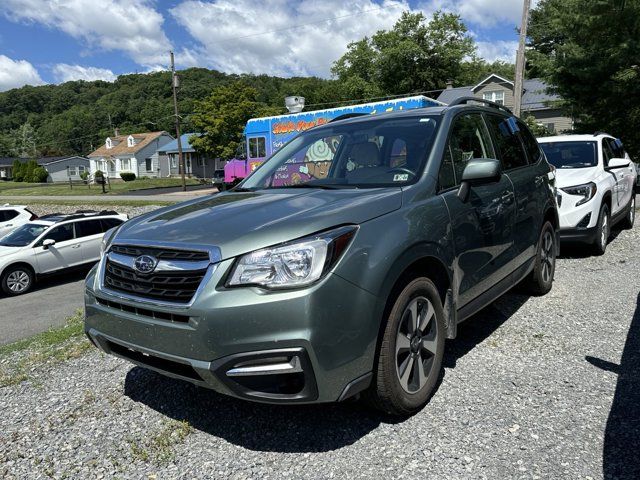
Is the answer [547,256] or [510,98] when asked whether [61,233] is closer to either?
[547,256]

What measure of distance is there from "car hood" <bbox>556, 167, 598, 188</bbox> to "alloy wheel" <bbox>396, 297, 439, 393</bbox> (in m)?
5.20

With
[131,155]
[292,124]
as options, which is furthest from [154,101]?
[292,124]

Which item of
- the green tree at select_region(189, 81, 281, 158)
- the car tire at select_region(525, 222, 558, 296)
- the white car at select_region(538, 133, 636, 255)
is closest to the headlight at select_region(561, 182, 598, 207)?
the white car at select_region(538, 133, 636, 255)

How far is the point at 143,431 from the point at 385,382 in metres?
1.52

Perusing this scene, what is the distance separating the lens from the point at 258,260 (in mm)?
2449

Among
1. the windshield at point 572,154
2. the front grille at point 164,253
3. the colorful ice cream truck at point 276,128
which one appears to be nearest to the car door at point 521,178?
the front grille at point 164,253

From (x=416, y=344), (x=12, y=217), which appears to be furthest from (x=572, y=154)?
(x=12, y=217)

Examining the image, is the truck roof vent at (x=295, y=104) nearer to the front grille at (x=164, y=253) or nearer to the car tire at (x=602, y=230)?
the car tire at (x=602, y=230)

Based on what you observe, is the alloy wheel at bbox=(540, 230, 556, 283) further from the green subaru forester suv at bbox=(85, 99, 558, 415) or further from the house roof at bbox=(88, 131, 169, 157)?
the house roof at bbox=(88, 131, 169, 157)

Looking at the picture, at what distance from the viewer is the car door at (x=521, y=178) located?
439 cm

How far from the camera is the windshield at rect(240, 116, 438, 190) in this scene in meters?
3.46

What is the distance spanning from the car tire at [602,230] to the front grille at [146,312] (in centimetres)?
659

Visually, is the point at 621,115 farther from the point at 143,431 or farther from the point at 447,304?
the point at 143,431

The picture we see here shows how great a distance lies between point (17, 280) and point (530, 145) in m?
11.1
